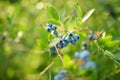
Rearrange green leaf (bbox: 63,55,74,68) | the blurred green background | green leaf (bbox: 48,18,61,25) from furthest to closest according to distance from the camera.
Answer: the blurred green background
green leaf (bbox: 48,18,61,25)
green leaf (bbox: 63,55,74,68)

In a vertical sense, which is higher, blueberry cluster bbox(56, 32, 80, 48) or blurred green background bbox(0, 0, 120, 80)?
blurred green background bbox(0, 0, 120, 80)

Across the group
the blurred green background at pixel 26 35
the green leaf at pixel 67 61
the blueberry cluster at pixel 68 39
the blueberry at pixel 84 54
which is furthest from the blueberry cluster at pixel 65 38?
the blurred green background at pixel 26 35

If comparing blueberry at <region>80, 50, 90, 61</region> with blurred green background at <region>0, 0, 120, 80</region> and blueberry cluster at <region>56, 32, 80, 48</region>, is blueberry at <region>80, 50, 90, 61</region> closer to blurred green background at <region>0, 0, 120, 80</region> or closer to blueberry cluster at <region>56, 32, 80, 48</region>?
blurred green background at <region>0, 0, 120, 80</region>

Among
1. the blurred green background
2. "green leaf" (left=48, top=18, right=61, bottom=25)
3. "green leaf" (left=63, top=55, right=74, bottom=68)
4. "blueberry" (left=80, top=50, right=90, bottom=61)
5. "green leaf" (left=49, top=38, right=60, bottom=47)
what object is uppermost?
the blurred green background

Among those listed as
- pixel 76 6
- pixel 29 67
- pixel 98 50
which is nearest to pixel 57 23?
pixel 76 6

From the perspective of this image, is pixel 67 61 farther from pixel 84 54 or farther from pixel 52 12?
pixel 84 54

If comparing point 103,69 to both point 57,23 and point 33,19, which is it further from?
point 33,19

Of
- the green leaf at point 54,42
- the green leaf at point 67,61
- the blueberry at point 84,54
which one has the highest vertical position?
the blueberry at point 84,54

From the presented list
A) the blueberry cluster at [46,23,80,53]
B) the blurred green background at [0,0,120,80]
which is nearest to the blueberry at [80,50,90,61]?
the blurred green background at [0,0,120,80]

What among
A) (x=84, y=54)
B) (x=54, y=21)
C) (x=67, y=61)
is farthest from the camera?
(x=84, y=54)

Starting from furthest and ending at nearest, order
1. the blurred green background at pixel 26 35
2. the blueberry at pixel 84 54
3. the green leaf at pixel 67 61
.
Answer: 1. the blurred green background at pixel 26 35
2. the blueberry at pixel 84 54
3. the green leaf at pixel 67 61

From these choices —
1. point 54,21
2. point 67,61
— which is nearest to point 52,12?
point 54,21

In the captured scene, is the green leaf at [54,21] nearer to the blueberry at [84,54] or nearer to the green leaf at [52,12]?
the green leaf at [52,12]

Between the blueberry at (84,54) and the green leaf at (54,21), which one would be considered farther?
the blueberry at (84,54)
